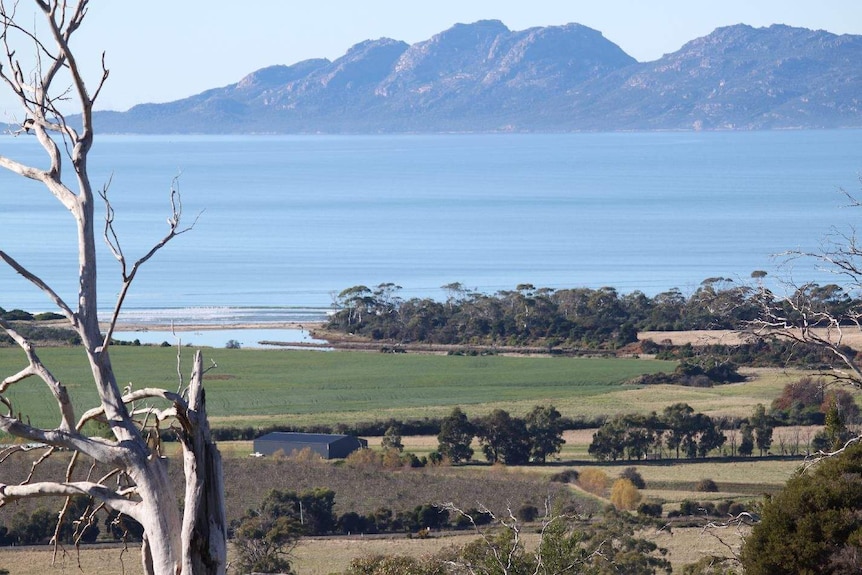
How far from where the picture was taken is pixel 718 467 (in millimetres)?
27234

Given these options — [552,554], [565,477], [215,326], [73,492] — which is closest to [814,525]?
[552,554]

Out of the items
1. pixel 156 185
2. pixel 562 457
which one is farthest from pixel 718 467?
pixel 156 185

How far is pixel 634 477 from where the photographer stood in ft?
84.7

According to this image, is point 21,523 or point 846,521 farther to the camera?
point 21,523

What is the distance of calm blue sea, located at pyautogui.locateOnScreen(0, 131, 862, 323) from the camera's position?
208 feet

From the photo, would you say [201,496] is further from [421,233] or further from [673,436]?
[421,233]

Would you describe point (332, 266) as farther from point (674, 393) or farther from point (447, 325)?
point (674, 393)

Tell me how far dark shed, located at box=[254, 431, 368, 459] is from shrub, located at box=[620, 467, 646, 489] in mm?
6887

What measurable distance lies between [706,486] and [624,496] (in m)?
2.23

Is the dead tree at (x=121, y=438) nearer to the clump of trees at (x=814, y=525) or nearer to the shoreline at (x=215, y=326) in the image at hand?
the clump of trees at (x=814, y=525)

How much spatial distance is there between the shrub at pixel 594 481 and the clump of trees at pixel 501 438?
2.61 meters

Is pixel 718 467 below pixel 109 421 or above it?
below

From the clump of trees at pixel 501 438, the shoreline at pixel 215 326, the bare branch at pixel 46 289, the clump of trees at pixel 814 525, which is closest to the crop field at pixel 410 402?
the clump of trees at pixel 501 438

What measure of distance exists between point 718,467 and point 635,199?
331 ft
